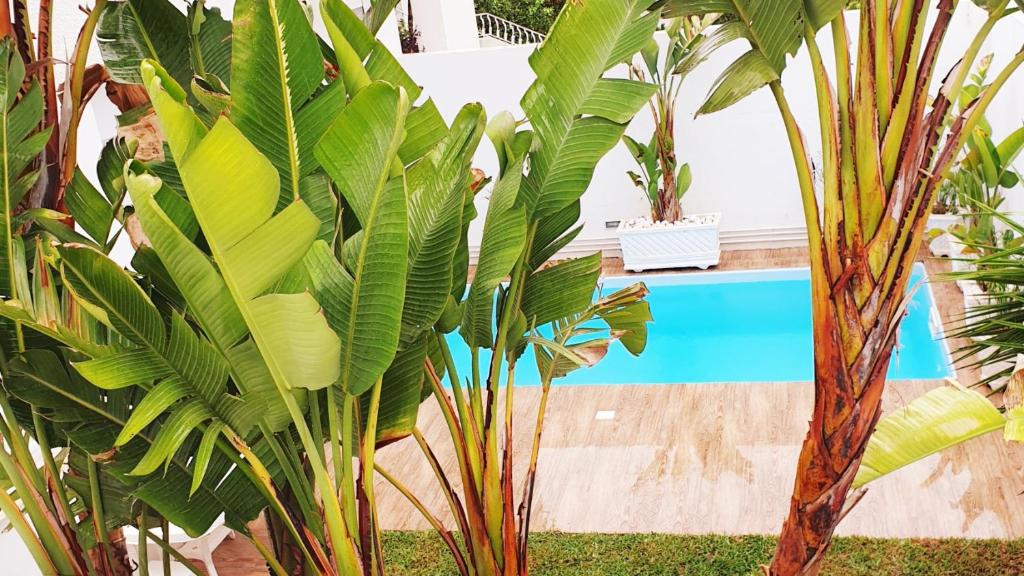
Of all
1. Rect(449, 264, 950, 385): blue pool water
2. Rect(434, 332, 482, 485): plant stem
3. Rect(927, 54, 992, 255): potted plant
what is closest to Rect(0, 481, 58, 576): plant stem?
Rect(434, 332, 482, 485): plant stem

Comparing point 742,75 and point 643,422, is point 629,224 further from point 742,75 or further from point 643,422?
point 742,75

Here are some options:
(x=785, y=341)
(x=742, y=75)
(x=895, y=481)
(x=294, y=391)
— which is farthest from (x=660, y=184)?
(x=294, y=391)

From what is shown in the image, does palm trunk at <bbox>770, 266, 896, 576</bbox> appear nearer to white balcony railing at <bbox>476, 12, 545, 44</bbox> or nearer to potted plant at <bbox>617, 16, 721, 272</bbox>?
potted plant at <bbox>617, 16, 721, 272</bbox>

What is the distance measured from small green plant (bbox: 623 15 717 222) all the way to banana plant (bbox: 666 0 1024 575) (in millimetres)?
4062

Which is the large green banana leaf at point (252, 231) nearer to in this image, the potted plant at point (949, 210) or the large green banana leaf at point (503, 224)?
the large green banana leaf at point (503, 224)

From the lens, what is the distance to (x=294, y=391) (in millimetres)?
1544

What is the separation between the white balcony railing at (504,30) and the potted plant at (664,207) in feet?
33.4

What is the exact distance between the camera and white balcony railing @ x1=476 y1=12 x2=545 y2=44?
54.4ft

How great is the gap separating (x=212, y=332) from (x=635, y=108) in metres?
0.94

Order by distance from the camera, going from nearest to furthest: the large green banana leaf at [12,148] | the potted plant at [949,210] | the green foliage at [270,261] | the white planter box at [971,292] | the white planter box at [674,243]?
the green foliage at [270,261]
the large green banana leaf at [12,148]
the white planter box at [971,292]
the potted plant at [949,210]
the white planter box at [674,243]

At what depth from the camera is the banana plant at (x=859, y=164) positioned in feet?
5.52

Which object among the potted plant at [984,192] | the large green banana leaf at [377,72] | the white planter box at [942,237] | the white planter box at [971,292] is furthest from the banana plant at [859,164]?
the white planter box at [942,237]

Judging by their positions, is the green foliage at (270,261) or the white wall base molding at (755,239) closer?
the green foliage at (270,261)

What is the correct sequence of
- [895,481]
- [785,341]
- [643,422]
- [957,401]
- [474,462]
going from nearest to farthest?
[957,401]
[474,462]
[895,481]
[643,422]
[785,341]
